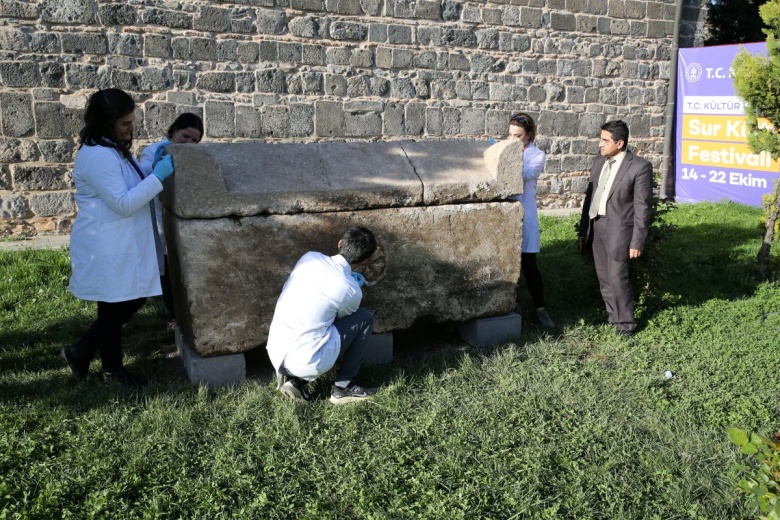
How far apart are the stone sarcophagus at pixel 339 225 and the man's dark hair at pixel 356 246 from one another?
35 cm

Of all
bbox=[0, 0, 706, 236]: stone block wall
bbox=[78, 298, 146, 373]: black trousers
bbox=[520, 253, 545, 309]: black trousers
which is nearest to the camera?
bbox=[78, 298, 146, 373]: black trousers

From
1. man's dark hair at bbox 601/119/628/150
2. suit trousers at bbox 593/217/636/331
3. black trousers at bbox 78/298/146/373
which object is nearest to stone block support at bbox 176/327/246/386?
black trousers at bbox 78/298/146/373

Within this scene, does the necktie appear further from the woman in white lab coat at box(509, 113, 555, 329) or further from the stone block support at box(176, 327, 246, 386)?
the stone block support at box(176, 327, 246, 386)

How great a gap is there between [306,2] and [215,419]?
5915 millimetres

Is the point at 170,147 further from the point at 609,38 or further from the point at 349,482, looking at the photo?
the point at 609,38

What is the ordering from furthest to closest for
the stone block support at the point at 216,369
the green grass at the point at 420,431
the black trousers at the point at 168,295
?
1. the black trousers at the point at 168,295
2. the stone block support at the point at 216,369
3. the green grass at the point at 420,431

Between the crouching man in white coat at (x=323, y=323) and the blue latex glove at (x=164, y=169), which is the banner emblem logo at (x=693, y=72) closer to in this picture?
the crouching man in white coat at (x=323, y=323)

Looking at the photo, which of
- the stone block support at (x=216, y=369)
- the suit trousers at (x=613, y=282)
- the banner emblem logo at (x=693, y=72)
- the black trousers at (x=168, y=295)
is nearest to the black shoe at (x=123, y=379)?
the stone block support at (x=216, y=369)

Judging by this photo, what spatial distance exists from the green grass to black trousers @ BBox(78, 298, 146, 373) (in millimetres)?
184

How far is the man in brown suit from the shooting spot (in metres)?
4.27

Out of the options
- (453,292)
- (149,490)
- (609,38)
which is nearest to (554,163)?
(609,38)

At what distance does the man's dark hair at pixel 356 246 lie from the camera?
3312 mm

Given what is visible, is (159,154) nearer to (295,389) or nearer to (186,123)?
(186,123)

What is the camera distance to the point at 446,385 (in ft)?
11.7
